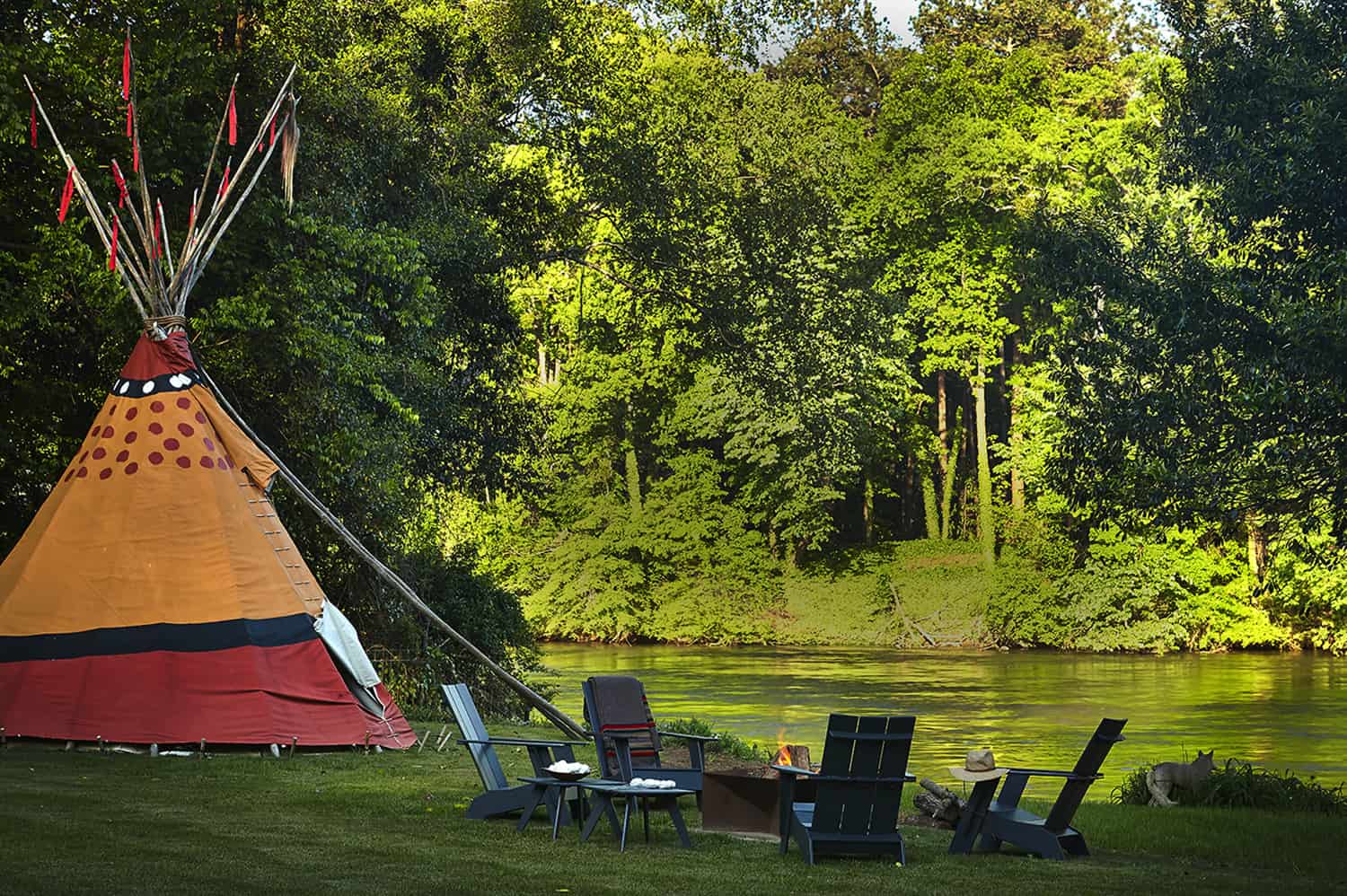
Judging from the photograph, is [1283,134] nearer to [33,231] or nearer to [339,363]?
[339,363]

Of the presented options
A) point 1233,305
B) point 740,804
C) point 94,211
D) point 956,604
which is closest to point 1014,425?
point 956,604

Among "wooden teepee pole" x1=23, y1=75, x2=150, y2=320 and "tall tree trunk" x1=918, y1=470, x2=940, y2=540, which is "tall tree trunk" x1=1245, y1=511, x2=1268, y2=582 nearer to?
"tall tree trunk" x1=918, y1=470, x2=940, y2=540

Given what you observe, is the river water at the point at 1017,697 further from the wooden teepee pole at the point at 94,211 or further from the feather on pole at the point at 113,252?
the feather on pole at the point at 113,252

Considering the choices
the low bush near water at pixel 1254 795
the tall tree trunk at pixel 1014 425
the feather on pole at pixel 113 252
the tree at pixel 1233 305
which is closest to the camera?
the low bush near water at pixel 1254 795

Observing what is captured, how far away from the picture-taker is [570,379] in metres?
43.0

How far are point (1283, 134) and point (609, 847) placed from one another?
33.3 feet

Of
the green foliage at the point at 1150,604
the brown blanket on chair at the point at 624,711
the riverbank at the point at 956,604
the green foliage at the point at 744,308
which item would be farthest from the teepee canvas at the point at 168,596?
the riverbank at the point at 956,604

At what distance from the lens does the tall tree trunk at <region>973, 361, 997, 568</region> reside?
1601 inches

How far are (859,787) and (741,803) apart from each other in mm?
1366

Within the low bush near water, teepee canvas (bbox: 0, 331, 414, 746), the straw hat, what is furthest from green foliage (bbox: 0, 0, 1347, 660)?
the straw hat

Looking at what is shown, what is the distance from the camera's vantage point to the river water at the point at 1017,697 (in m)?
20.5

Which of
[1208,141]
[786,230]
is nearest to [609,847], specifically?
[1208,141]

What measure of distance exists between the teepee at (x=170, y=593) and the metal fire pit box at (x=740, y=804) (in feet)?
15.3

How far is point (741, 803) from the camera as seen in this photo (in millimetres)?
10000
